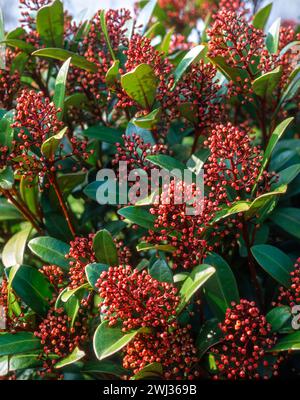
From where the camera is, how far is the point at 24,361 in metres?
1.90

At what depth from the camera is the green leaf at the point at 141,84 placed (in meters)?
1.88

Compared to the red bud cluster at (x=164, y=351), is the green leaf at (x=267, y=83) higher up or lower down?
higher up

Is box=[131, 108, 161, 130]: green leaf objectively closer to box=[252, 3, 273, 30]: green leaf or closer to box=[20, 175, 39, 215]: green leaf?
box=[20, 175, 39, 215]: green leaf

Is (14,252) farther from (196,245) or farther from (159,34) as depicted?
(159,34)

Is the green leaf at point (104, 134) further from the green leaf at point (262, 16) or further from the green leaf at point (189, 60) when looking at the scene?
the green leaf at point (262, 16)

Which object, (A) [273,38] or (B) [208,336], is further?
(A) [273,38]

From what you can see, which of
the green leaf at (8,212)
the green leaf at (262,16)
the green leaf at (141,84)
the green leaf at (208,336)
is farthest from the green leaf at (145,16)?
the green leaf at (208,336)

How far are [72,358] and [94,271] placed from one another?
29cm

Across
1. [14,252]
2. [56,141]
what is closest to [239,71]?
[56,141]

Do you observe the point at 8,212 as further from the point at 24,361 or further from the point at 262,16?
the point at 262,16

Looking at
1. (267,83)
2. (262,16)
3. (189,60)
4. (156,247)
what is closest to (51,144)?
(156,247)

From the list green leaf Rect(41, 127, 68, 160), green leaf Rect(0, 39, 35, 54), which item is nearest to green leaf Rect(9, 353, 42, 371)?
green leaf Rect(41, 127, 68, 160)

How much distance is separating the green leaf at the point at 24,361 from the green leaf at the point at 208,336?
54cm

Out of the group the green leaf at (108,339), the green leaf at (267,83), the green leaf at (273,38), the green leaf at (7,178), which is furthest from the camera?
the green leaf at (273,38)
